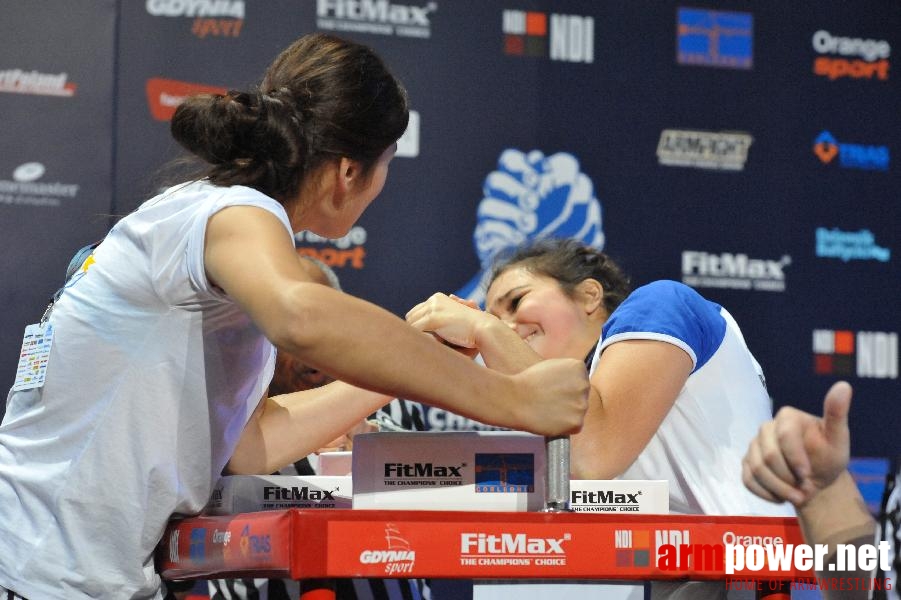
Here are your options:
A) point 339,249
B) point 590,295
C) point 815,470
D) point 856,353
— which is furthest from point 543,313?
point 856,353

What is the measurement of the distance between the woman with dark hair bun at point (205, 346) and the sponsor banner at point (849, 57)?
3461 mm

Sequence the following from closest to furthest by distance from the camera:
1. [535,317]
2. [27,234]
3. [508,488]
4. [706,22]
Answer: [508,488], [535,317], [27,234], [706,22]

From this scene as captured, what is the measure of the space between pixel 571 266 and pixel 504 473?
4.26 feet

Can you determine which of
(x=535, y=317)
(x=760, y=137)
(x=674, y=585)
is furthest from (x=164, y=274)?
(x=760, y=137)

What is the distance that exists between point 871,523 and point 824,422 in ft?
0.52

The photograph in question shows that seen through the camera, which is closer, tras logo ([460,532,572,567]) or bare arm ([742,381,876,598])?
bare arm ([742,381,876,598])

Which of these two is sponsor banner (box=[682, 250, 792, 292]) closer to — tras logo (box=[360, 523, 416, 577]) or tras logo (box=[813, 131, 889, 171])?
tras logo (box=[813, 131, 889, 171])

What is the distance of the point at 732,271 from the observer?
4375 mm

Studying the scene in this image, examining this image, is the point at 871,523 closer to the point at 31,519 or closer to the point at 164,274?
the point at 164,274

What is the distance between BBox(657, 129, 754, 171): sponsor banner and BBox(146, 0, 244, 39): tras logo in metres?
1.67

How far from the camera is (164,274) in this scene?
1.33 meters

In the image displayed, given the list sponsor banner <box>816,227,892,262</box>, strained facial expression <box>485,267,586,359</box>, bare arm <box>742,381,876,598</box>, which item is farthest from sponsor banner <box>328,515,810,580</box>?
sponsor banner <box>816,227,892,262</box>

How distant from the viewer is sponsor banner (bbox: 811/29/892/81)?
459 centimetres

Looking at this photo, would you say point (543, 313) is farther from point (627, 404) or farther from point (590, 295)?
point (627, 404)
